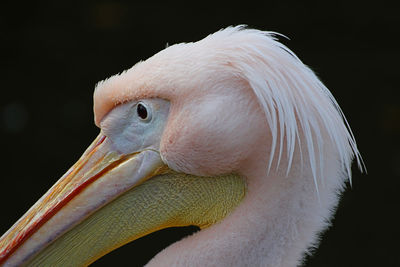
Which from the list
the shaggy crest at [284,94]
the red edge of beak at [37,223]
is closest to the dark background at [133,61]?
the red edge of beak at [37,223]

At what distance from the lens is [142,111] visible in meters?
2.13

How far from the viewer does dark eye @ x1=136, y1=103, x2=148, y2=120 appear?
2.12 meters

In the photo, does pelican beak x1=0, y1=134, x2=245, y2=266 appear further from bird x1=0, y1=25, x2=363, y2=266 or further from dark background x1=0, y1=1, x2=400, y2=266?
dark background x1=0, y1=1, x2=400, y2=266

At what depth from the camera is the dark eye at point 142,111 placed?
2.12 m

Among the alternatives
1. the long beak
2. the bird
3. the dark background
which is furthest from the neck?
the dark background

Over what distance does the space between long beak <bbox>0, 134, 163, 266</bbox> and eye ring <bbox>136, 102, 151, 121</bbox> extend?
0.10 meters

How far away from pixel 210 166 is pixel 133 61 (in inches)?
169

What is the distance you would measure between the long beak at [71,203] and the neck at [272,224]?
287mm

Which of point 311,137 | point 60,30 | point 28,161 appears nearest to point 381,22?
point 60,30

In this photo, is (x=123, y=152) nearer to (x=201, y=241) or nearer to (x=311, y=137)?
(x=201, y=241)

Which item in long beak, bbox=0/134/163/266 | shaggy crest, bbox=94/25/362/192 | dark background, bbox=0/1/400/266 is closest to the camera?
shaggy crest, bbox=94/25/362/192

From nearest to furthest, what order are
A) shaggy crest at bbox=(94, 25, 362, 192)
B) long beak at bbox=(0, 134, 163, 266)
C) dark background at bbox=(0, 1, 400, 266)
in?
shaggy crest at bbox=(94, 25, 362, 192) → long beak at bbox=(0, 134, 163, 266) → dark background at bbox=(0, 1, 400, 266)

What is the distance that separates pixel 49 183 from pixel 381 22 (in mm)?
3285

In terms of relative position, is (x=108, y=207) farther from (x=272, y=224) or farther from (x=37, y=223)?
(x=272, y=224)
